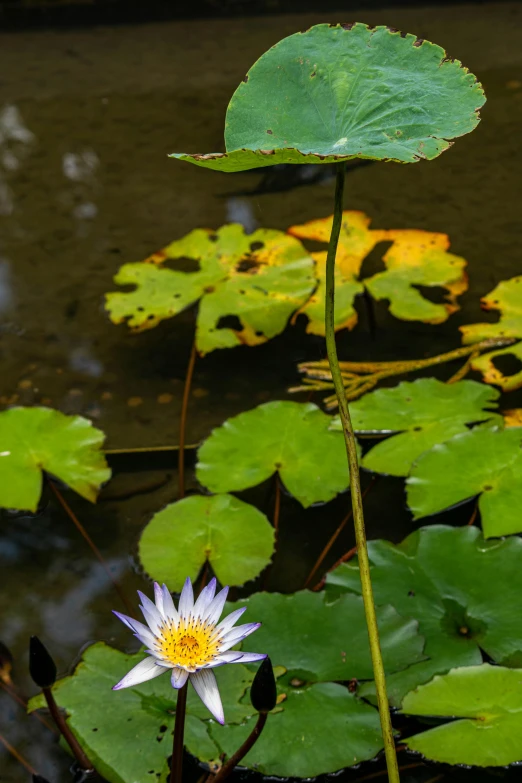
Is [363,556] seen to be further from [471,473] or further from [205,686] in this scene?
[471,473]

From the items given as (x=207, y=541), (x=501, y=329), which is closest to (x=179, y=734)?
(x=207, y=541)

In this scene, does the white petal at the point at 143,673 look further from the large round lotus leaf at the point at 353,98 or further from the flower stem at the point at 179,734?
the large round lotus leaf at the point at 353,98

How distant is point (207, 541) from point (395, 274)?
35.5 inches

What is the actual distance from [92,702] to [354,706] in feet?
1.19

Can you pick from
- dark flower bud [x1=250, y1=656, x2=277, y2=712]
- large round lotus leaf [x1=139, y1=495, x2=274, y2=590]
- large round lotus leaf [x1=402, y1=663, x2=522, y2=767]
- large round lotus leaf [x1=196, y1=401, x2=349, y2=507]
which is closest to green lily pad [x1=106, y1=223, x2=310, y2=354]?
large round lotus leaf [x1=196, y1=401, x2=349, y2=507]

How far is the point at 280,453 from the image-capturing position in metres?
1.58

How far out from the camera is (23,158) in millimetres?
2848

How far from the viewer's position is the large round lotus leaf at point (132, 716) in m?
1.10

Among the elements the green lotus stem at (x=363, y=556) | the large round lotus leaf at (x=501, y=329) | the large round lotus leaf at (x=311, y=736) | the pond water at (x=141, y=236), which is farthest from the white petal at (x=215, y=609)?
the large round lotus leaf at (x=501, y=329)

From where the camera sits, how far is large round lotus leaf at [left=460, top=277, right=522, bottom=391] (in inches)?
69.4

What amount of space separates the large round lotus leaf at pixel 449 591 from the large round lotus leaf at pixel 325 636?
3 centimetres

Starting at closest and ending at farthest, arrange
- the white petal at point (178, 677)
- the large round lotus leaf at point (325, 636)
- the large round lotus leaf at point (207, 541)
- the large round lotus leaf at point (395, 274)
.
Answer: the white petal at point (178, 677) < the large round lotus leaf at point (325, 636) < the large round lotus leaf at point (207, 541) < the large round lotus leaf at point (395, 274)

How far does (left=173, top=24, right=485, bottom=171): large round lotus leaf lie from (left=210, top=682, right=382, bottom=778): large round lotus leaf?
0.73 m

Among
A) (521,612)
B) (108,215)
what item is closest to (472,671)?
(521,612)
